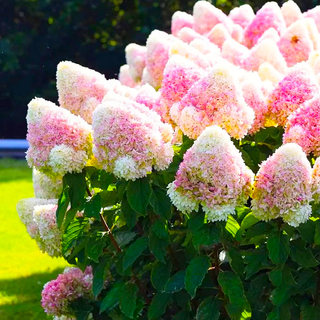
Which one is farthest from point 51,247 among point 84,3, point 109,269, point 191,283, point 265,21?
point 84,3

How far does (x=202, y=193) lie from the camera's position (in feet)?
9.16

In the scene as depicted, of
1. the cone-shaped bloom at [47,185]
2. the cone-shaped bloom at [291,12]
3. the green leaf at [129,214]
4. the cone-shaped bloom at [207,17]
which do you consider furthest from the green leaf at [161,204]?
the cone-shaped bloom at [291,12]

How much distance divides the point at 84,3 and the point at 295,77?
1177cm

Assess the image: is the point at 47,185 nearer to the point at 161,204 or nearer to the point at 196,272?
the point at 161,204

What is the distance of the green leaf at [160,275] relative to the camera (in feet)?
10.2

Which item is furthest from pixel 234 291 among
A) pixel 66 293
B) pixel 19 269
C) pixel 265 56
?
pixel 19 269

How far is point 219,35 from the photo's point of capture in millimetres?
5133

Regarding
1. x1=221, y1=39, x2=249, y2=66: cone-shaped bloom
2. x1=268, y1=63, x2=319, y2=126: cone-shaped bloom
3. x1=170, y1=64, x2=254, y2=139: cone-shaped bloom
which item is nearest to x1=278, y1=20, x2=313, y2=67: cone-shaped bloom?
x1=221, y1=39, x2=249, y2=66: cone-shaped bloom

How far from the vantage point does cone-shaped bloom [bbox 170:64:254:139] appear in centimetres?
309

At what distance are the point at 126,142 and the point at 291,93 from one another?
2.43 feet

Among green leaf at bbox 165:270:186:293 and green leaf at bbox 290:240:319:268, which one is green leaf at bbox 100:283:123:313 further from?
green leaf at bbox 290:240:319:268

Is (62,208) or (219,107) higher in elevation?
(219,107)

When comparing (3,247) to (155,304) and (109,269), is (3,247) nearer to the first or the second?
(109,269)

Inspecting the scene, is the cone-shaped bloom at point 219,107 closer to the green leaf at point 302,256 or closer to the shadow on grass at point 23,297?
the green leaf at point 302,256
